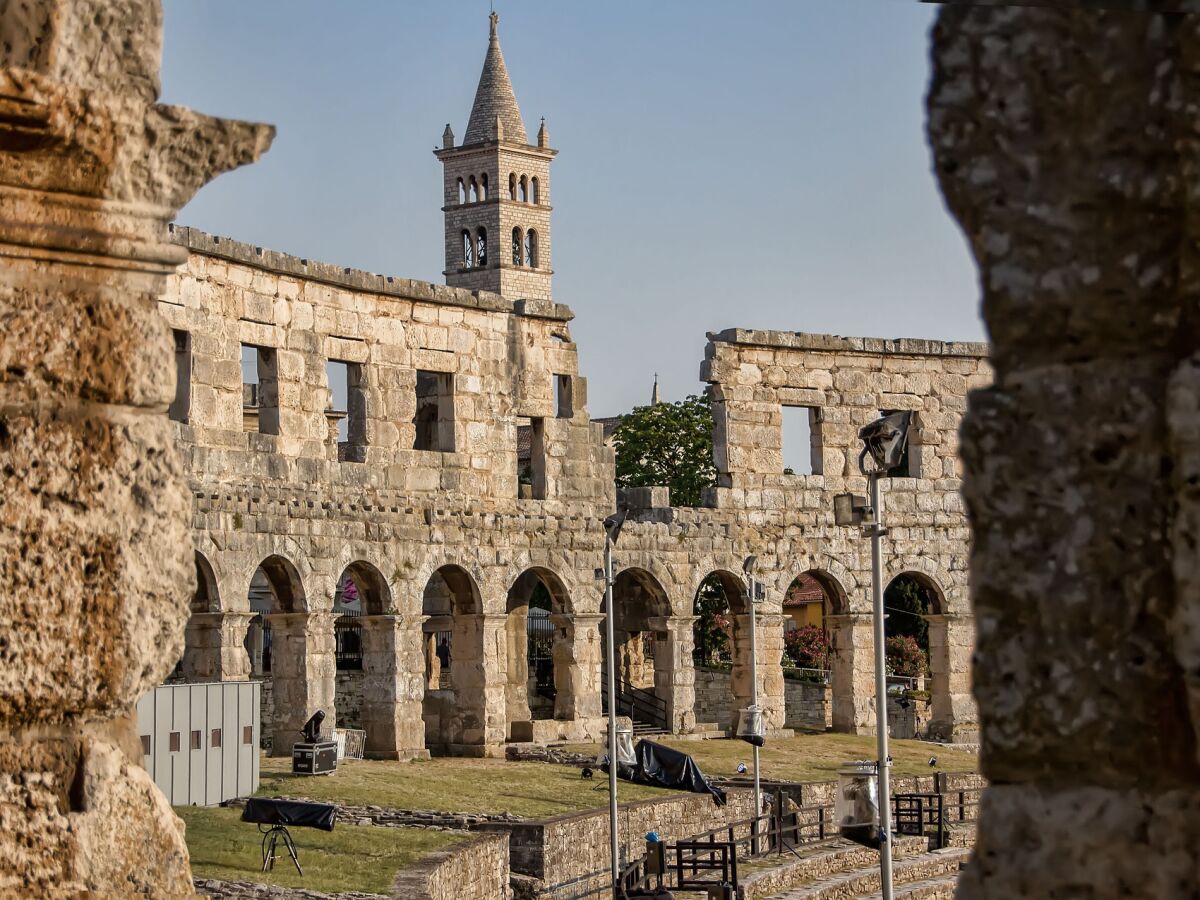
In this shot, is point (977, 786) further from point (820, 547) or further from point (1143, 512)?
point (1143, 512)

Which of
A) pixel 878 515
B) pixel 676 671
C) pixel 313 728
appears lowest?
pixel 313 728

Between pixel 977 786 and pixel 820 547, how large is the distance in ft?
24.3

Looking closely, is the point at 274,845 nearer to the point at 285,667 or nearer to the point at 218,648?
the point at 218,648

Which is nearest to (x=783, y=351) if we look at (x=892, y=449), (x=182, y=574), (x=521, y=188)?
(x=892, y=449)

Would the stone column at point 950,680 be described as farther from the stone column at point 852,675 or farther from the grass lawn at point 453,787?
the grass lawn at point 453,787

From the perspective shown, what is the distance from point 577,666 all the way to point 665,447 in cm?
2069

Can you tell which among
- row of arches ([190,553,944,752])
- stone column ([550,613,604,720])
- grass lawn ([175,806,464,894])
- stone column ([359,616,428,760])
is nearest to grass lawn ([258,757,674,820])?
stone column ([359,616,428,760])

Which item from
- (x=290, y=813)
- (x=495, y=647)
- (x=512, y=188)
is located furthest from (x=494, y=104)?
(x=290, y=813)

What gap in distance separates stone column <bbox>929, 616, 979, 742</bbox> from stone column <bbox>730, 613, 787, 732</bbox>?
321cm

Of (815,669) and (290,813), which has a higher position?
(815,669)

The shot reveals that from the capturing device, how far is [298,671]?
3122 cm

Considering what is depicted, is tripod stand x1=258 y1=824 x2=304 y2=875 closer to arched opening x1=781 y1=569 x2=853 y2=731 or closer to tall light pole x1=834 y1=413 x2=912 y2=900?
tall light pole x1=834 y1=413 x2=912 y2=900

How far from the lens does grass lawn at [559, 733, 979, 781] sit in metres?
32.3

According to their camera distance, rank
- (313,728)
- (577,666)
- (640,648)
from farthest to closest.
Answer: (640,648) < (577,666) < (313,728)
